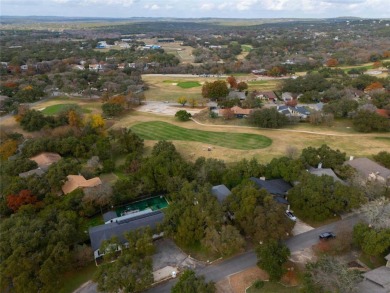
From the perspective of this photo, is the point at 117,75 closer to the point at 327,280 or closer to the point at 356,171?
the point at 356,171

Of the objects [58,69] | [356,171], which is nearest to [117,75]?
[58,69]

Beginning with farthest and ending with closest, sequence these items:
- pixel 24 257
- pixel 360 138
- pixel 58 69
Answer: pixel 58 69 < pixel 360 138 < pixel 24 257

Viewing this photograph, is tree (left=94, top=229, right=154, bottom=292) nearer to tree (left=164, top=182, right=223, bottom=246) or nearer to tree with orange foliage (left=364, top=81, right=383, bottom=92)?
tree (left=164, top=182, right=223, bottom=246)

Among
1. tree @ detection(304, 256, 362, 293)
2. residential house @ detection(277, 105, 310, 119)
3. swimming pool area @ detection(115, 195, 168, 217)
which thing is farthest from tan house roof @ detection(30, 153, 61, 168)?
residential house @ detection(277, 105, 310, 119)

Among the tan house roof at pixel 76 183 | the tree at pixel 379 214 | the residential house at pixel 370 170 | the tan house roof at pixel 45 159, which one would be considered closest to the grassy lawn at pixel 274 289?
the tree at pixel 379 214

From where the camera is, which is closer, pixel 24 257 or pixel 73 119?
pixel 24 257

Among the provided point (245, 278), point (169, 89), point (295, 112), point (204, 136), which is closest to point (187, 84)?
point (169, 89)
